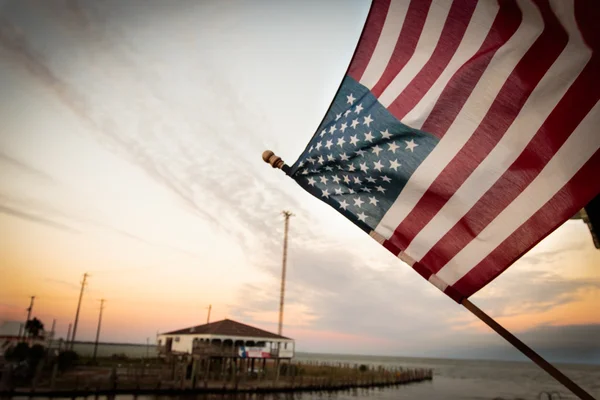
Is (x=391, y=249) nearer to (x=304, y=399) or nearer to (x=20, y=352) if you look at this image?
(x=304, y=399)

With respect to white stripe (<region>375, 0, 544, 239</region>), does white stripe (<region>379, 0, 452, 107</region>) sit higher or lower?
higher

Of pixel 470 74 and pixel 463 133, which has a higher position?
pixel 470 74

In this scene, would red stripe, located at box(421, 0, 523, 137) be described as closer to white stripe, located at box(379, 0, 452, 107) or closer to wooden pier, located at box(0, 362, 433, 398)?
white stripe, located at box(379, 0, 452, 107)

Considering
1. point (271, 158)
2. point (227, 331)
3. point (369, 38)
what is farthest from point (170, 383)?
point (369, 38)

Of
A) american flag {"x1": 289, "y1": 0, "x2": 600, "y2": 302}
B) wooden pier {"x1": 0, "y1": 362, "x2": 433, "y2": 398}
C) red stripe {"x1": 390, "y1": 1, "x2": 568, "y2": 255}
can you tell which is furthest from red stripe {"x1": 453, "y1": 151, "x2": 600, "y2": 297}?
wooden pier {"x1": 0, "y1": 362, "x2": 433, "y2": 398}

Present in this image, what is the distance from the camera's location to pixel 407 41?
306cm

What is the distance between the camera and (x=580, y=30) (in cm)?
236

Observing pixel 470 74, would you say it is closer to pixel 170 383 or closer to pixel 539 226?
pixel 539 226

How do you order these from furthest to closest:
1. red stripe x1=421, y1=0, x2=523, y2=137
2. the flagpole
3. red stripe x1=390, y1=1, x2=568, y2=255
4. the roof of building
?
the roof of building
red stripe x1=421, y1=0, x2=523, y2=137
red stripe x1=390, y1=1, x2=568, y2=255
the flagpole

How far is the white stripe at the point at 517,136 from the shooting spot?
95.3 inches

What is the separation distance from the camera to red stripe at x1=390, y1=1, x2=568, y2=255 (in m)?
2.52

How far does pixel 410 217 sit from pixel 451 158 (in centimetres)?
56

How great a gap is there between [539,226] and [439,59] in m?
1.45

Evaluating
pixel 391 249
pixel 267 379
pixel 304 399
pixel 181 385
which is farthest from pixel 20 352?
pixel 391 249
